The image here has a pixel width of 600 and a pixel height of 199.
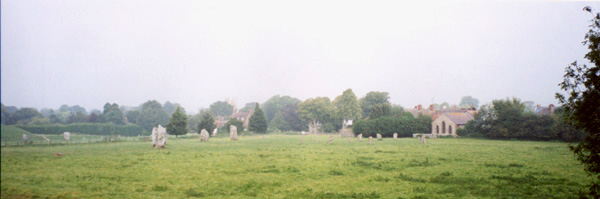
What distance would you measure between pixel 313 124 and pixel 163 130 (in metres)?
38.4

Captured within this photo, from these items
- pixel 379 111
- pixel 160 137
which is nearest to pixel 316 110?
pixel 379 111

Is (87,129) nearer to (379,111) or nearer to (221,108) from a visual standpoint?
(379,111)

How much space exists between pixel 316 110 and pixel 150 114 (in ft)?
122

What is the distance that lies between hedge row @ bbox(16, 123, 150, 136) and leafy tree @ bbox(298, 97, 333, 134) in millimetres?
36619

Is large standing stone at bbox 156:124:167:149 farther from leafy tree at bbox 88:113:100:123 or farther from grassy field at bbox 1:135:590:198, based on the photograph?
grassy field at bbox 1:135:590:198

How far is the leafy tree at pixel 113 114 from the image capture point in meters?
16.7

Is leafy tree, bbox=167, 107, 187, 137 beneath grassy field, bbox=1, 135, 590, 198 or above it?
above

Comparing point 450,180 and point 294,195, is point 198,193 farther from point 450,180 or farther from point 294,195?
point 450,180

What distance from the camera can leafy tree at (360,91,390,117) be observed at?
49625 mm

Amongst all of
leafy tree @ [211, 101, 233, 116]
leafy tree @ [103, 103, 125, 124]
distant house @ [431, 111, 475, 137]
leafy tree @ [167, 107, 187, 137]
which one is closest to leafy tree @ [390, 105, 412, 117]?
distant house @ [431, 111, 475, 137]

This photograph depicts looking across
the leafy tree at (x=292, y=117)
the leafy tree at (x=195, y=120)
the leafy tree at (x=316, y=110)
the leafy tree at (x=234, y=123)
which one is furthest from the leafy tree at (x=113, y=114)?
the leafy tree at (x=292, y=117)

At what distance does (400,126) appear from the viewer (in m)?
44.5

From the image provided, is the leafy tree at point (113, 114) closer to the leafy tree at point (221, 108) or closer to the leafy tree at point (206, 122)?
the leafy tree at point (206, 122)

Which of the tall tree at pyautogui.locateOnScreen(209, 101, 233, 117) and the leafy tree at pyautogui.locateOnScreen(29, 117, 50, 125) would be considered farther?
the tall tree at pyautogui.locateOnScreen(209, 101, 233, 117)
